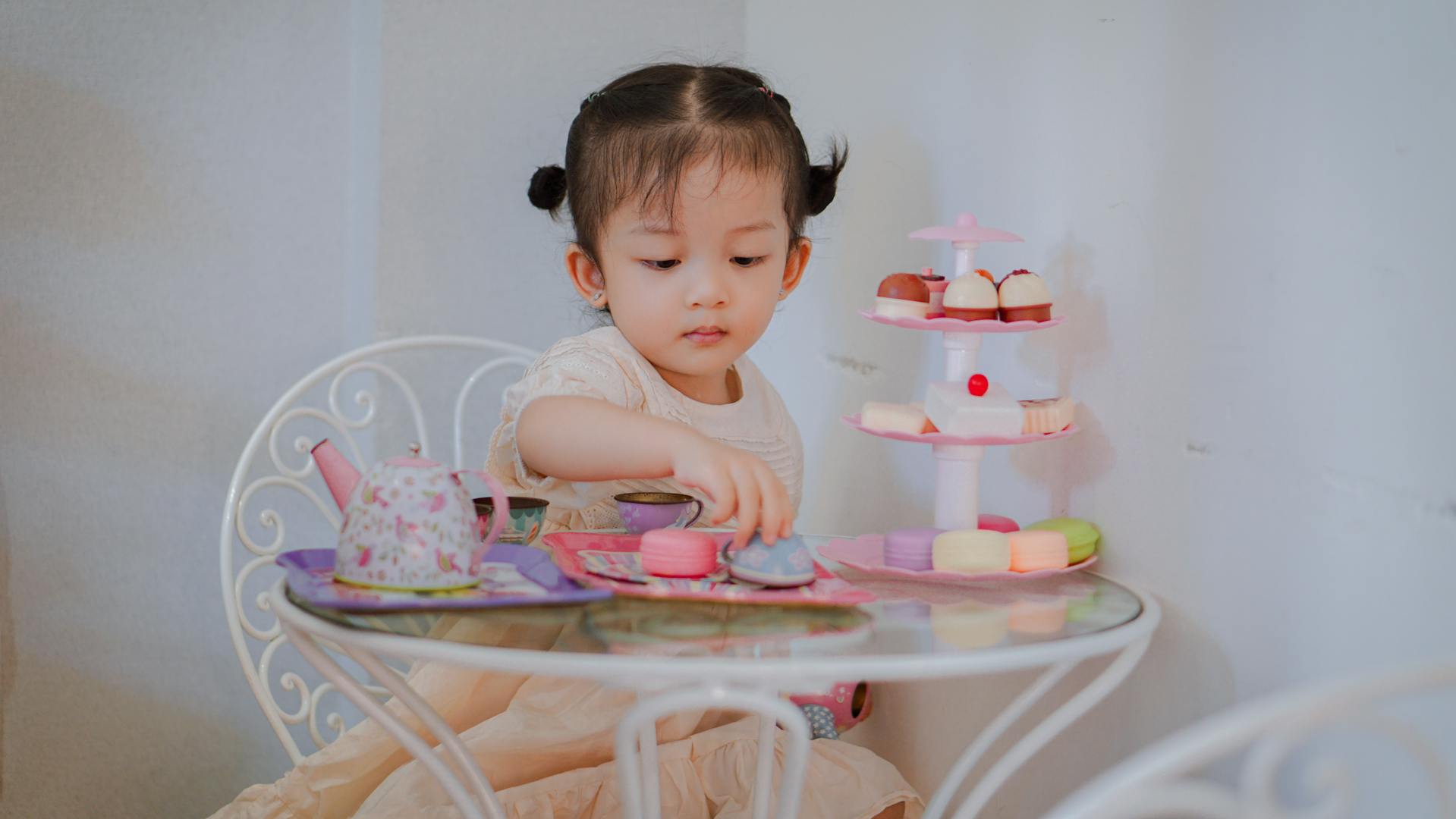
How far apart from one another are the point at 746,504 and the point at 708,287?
1.24 feet

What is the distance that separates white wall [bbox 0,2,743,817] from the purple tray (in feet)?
3.09

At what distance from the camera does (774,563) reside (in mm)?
899

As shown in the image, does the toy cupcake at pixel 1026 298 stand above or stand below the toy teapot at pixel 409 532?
above

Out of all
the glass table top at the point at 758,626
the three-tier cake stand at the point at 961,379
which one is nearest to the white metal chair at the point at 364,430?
the three-tier cake stand at the point at 961,379

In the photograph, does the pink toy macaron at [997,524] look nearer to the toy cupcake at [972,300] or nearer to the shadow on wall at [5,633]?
the toy cupcake at [972,300]

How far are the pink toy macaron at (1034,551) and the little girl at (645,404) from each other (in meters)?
0.26

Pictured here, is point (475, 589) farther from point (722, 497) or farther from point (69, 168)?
point (69, 168)

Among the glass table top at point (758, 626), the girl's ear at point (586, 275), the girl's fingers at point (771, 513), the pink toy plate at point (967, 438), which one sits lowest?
the glass table top at point (758, 626)

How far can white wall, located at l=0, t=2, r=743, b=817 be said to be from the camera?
1.64 m

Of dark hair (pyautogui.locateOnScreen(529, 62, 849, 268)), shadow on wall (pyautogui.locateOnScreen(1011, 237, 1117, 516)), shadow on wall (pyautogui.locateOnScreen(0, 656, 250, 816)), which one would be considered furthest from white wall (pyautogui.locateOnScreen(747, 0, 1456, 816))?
shadow on wall (pyautogui.locateOnScreen(0, 656, 250, 816))

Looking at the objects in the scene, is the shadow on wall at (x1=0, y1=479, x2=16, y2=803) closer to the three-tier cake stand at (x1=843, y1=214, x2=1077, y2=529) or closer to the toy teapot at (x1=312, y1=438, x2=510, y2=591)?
the toy teapot at (x1=312, y1=438, x2=510, y2=591)

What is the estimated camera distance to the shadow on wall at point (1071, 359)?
112cm

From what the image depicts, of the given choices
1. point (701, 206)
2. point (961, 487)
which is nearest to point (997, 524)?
point (961, 487)

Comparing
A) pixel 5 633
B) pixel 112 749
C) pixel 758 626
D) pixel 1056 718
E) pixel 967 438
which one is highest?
pixel 967 438
